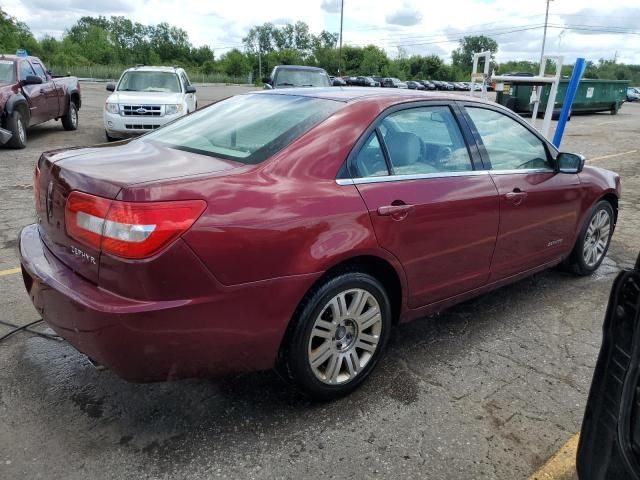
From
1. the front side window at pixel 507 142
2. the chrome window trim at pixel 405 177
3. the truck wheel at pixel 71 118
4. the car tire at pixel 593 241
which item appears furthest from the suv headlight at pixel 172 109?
the chrome window trim at pixel 405 177

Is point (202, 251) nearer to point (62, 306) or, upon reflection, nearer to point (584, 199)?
point (62, 306)

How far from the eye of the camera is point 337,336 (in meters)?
2.84

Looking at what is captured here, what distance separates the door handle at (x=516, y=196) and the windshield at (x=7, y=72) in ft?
33.1

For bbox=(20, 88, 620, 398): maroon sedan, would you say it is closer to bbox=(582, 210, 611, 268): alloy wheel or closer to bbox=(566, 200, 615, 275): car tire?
bbox=(566, 200, 615, 275): car tire

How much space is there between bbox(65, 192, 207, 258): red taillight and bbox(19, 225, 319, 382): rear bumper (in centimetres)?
21

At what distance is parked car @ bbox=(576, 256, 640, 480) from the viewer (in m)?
1.57

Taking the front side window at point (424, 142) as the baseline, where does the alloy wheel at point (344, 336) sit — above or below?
below

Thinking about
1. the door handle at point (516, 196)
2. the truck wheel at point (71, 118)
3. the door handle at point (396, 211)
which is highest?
the door handle at point (396, 211)

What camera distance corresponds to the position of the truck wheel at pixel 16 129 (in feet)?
33.2

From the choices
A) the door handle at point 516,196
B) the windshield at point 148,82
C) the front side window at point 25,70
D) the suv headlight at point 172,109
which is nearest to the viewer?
the door handle at point 516,196

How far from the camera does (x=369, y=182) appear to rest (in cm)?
285

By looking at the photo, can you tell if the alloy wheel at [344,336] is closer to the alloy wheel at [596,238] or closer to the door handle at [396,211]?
the door handle at [396,211]

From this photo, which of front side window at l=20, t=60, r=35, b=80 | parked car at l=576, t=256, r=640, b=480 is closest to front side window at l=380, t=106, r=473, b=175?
parked car at l=576, t=256, r=640, b=480

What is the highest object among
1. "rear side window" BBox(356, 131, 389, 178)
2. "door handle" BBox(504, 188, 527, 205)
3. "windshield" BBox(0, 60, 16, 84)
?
"windshield" BBox(0, 60, 16, 84)
